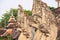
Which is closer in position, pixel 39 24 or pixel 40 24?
pixel 40 24

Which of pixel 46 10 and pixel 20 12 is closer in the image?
pixel 46 10

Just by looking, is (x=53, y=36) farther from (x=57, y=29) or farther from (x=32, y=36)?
(x=32, y=36)

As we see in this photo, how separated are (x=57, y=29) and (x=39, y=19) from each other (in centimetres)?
135

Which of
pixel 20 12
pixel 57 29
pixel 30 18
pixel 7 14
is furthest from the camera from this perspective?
pixel 7 14

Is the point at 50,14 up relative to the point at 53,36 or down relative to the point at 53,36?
up

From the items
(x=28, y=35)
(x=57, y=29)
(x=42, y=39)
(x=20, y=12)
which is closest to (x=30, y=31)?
(x=28, y=35)

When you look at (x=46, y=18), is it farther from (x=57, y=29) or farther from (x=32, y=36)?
(x=32, y=36)

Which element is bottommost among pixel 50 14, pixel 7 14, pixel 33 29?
pixel 7 14

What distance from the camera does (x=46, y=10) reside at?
11.9m

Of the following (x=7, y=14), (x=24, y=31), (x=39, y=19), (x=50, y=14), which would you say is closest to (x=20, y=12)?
(x=24, y=31)

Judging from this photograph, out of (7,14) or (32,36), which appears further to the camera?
(7,14)

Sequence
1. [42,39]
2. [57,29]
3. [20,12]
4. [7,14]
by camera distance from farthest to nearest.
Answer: [7,14] < [20,12] < [42,39] < [57,29]

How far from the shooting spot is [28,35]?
540 inches

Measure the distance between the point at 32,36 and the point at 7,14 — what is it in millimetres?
36018
